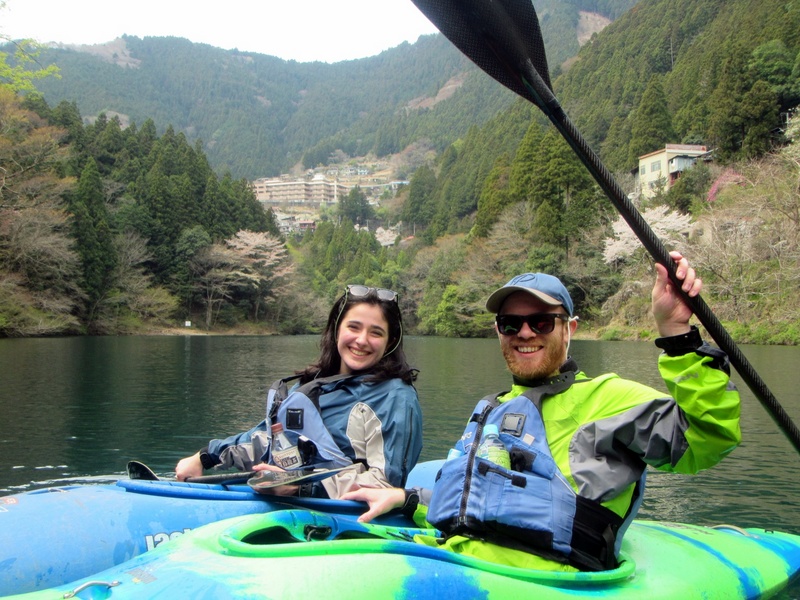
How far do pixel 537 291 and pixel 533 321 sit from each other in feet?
0.39

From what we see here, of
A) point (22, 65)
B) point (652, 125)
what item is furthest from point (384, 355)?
point (652, 125)

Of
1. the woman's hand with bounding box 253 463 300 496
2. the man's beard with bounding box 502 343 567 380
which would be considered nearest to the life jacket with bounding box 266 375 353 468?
the woman's hand with bounding box 253 463 300 496

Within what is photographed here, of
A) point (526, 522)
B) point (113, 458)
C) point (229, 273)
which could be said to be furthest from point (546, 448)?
point (229, 273)

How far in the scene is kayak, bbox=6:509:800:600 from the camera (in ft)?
6.72

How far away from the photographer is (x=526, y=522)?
2.30 meters

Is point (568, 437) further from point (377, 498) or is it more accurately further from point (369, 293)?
point (369, 293)

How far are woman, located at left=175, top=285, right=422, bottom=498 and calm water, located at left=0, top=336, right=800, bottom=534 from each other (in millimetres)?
3220

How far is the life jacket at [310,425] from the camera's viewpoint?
3172 mm

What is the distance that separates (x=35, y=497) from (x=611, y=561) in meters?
2.44

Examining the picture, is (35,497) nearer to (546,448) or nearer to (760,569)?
(546,448)

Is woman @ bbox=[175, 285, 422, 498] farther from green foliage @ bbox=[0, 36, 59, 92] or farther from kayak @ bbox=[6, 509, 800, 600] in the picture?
green foliage @ bbox=[0, 36, 59, 92]

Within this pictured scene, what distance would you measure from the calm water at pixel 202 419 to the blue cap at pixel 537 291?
375 centimetres

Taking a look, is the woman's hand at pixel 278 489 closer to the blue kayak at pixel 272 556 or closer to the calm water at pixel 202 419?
the blue kayak at pixel 272 556

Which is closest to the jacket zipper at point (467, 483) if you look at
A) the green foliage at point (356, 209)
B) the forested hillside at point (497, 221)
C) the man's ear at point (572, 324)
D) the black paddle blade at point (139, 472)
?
the man's ear at point (572, 324)
